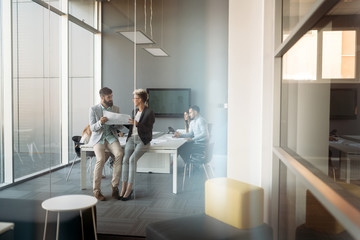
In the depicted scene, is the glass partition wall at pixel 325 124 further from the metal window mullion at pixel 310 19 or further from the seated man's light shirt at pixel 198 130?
the seated man's light shirt at pixel 198 130

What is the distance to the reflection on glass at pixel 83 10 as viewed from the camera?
361cm

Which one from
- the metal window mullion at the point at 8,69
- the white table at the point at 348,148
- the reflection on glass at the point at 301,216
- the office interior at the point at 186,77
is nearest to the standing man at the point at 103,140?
the office interior at the point at 186,77

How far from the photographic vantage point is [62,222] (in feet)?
9.23

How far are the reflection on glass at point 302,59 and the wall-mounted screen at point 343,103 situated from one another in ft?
1.19

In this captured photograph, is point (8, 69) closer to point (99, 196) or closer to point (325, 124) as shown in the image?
point (99, 196)

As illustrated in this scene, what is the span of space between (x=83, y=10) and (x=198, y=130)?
1893 millimetres

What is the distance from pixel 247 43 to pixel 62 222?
235 cm

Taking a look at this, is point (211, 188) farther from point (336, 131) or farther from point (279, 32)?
point (336, 131)

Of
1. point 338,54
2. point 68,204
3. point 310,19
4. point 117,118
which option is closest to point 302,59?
point 310,19

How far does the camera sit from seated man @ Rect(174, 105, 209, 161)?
335cm

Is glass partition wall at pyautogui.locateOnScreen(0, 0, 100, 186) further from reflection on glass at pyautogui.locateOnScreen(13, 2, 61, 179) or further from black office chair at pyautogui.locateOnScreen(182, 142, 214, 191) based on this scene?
black office chair at pyautogui.locateOnScreen(182, 142, 214, 191)

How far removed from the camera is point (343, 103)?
102cm

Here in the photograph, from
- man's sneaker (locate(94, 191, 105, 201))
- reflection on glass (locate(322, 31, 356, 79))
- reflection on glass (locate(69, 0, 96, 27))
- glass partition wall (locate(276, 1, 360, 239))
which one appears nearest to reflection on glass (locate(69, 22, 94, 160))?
reflection on glass (locate(69, 0, 96, 27))

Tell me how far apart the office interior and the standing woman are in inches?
3.8
